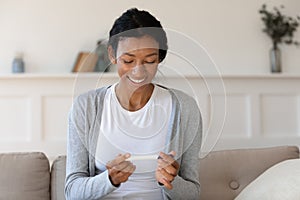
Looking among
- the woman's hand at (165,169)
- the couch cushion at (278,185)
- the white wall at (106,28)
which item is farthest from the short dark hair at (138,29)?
the white wall at (106,28)

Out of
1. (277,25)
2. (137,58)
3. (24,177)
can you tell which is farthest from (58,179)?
(277,25)

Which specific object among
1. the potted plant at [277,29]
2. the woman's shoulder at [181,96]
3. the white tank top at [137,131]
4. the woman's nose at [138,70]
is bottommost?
the white tank top at [137,131]

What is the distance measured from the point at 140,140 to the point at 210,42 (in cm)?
179

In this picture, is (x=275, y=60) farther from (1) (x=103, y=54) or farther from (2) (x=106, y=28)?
(1) (x=103, y=54)

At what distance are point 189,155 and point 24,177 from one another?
63 cm

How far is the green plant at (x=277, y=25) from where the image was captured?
2.89m

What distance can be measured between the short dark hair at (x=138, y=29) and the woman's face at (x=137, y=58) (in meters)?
0.01

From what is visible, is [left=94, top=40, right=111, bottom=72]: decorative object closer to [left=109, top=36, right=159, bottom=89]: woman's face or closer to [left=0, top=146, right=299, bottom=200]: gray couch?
[left=109, top=36, right=159, bottom=89]: woman's face

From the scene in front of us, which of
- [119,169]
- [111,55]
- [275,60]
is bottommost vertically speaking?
[119,169]

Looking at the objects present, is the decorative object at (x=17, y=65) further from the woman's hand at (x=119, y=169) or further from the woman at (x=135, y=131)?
the woman's hand at (x=119, y=169)

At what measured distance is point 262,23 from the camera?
9.57 feet

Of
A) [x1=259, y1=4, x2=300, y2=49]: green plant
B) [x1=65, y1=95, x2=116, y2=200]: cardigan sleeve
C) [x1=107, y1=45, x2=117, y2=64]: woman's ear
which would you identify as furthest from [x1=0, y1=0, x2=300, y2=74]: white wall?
[x1=107, y1=45, x2=117, y2=64]: woman's ear

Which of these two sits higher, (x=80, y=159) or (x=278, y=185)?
(x=80, y=159)

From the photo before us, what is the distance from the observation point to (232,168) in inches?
66.8
